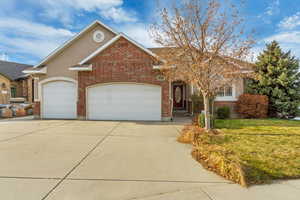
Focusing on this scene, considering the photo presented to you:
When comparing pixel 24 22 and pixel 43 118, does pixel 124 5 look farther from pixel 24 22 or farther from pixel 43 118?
pixel 43 118

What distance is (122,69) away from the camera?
424 inches

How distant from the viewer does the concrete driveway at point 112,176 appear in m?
2.72

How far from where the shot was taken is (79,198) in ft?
8.57

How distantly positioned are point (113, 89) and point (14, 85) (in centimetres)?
1958

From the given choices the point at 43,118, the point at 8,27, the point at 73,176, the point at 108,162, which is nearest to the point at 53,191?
the point at 73,176

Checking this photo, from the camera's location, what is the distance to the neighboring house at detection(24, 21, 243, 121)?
1059cm

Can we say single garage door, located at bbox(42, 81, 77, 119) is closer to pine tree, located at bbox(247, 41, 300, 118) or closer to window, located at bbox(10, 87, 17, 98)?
pine tree, located at bbox(247, 41, 300, 118)

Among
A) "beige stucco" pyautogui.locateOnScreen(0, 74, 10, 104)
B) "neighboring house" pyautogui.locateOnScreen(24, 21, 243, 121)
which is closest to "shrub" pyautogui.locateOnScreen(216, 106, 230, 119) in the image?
"neighboring house" pyautogui.locateOnScreen(24, 21, 243, 121)

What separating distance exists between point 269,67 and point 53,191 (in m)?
13.6

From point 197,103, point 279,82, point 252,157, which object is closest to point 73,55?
point 197,103

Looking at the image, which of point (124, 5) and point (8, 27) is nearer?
point (124, 5)

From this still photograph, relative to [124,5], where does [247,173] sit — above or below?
A: below

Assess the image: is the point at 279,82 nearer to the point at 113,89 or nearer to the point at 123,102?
the point at 123,102

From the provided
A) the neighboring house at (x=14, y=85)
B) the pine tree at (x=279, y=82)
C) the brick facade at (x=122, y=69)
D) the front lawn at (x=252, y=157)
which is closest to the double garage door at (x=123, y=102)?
the brick facade at (x=122, y=69)
